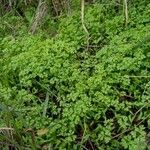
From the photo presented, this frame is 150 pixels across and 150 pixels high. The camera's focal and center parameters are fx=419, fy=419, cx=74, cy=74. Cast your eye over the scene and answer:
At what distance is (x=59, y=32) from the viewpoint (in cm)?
446

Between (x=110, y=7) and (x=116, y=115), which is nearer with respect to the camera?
(x=116, y=115)

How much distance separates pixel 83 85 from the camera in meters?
3.81

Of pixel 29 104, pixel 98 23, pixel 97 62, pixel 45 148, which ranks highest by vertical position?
pixel 98 23

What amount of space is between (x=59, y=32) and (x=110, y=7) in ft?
1.98

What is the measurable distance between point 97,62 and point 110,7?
30.1 inches

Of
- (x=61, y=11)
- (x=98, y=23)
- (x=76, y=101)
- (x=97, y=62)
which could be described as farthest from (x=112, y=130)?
(x=61, y=11)

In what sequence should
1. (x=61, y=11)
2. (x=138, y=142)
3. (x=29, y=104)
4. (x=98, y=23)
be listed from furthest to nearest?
(x=61, y=11), (x=98, y=23), (x=29, y=104), (x=138, y=142)

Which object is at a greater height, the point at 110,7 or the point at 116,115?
the point at 110,7

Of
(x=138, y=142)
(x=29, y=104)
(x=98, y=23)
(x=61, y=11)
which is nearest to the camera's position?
(x=138, y=142)

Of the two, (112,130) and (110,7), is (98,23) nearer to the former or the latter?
(110,7)

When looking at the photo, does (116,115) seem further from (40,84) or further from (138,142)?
(40,84)

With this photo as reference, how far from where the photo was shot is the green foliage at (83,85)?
11.9ft

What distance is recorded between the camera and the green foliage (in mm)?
3637

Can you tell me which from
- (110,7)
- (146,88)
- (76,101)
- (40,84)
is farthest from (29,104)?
(110,7)
